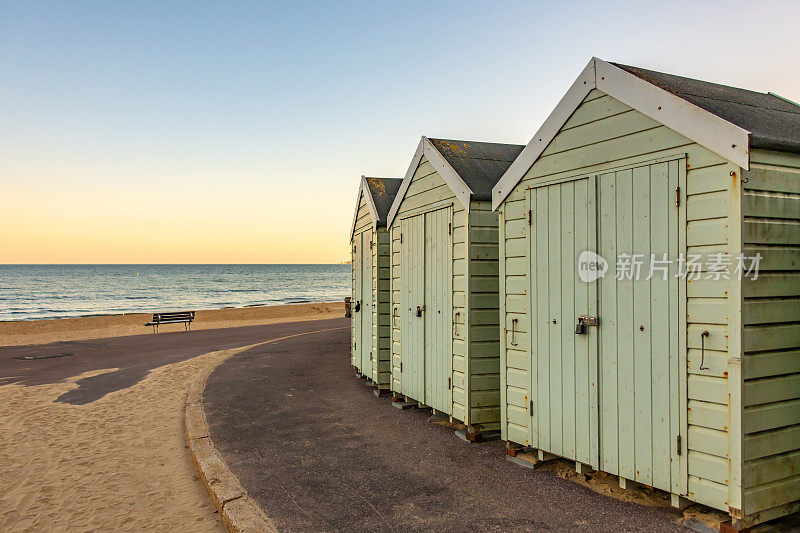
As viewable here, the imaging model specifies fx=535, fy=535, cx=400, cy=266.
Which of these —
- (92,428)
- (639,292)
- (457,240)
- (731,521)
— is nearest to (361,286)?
(457,240)

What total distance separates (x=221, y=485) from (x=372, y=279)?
5175 millimetres

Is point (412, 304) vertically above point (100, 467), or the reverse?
point (412, 304)

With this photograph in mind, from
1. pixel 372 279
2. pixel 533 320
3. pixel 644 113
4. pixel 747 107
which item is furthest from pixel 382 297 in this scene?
pixel 747 107

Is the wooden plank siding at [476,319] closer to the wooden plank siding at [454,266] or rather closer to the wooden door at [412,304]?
the wooden plank siding at [454,266]

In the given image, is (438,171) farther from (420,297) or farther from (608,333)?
(608,333)

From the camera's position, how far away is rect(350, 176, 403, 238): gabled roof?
927cm

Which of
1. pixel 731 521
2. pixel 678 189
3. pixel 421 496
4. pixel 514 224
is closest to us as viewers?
pixel 731 521

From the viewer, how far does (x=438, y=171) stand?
6.93m

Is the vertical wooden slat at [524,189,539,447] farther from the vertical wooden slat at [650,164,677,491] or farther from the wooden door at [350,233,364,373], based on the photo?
the wooden door at [350,233,364,373]

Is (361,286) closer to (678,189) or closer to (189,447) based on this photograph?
(189,447)

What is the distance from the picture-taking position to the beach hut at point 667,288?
139 inches

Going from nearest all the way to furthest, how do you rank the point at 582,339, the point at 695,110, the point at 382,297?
1. the point at 695,110
2. the point at 582,339
3. the point at 382,297

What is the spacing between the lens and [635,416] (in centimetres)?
420

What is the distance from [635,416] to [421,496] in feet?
6.18
